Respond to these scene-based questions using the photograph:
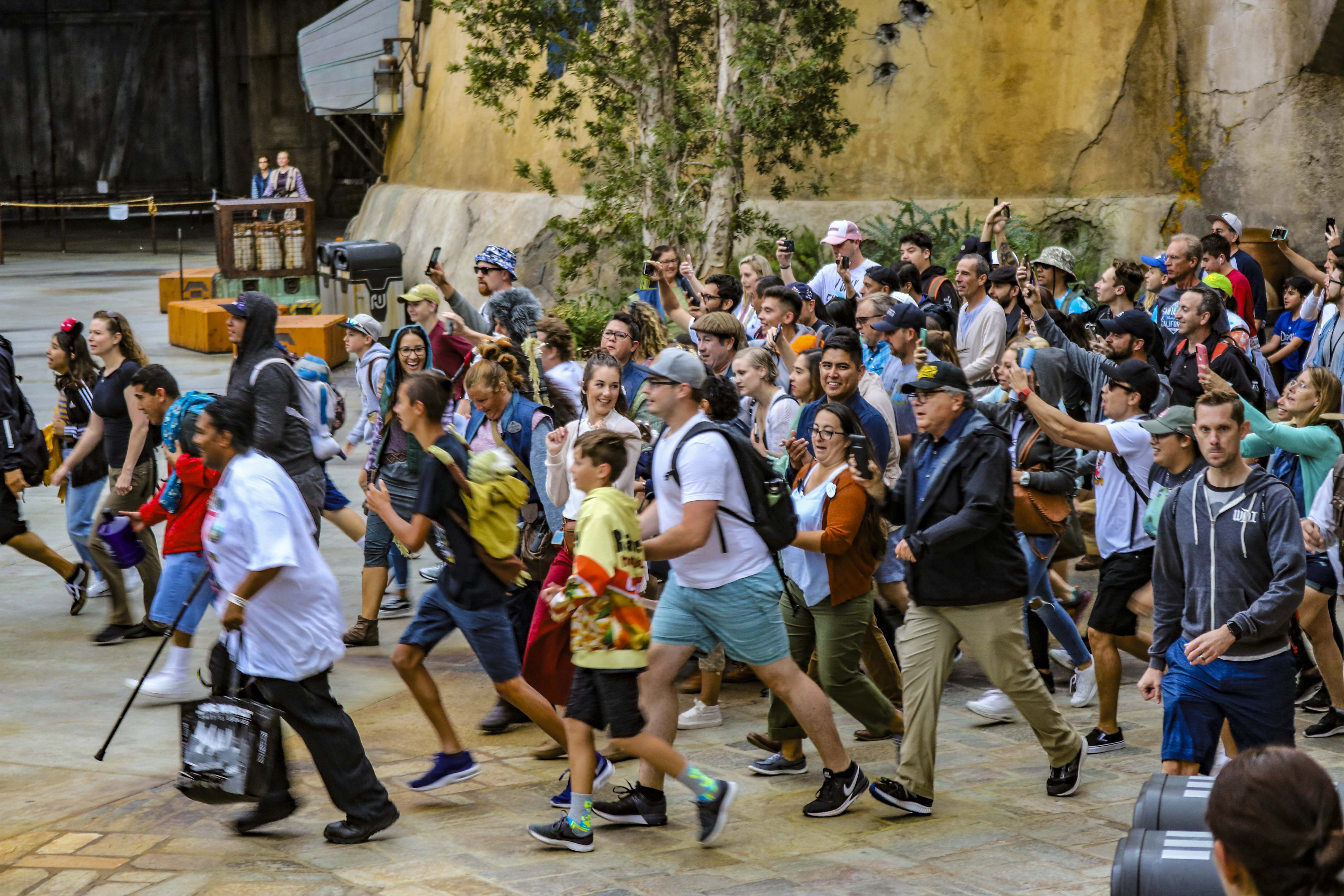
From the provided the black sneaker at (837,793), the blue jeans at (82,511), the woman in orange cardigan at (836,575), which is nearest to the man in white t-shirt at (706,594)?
A: the black sneaker at (837,793)

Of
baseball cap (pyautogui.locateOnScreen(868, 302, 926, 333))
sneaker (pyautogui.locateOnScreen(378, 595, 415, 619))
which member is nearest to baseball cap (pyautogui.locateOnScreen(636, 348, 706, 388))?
baseball cap (pyautogui.locateOnScreen(868, 302, 926, 333))

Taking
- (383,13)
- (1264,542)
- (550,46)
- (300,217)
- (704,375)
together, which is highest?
(383,13)

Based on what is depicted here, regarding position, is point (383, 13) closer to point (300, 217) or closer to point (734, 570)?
point (300, 217)

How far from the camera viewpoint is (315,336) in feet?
53.9

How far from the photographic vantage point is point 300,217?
757 inches

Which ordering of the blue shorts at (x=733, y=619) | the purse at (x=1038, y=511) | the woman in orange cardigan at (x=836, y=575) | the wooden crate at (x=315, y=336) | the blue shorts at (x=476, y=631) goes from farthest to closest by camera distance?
the wooden crate at (x=315, y=336) → the purse at (x=1038, y=511) → the woman in orange cardigan at (x=836, y=575) → the blue shorts at (x=476, y=631) → the blue shorts at (x=733, y=619)

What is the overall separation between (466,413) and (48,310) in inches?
613

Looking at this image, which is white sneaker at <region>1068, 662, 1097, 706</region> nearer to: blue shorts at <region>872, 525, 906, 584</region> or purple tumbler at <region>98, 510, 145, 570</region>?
blue shorts at <region>872, 525, 906, 584</region>

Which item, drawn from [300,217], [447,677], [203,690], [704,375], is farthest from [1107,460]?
[300,217]

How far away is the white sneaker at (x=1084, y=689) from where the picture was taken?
6.79 meters

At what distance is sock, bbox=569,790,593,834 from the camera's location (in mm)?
5105

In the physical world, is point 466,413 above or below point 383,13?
below

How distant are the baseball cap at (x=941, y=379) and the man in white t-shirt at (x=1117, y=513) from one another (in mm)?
482

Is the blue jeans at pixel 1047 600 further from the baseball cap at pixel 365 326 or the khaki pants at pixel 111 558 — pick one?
the khaki pants at pixel 111 558
